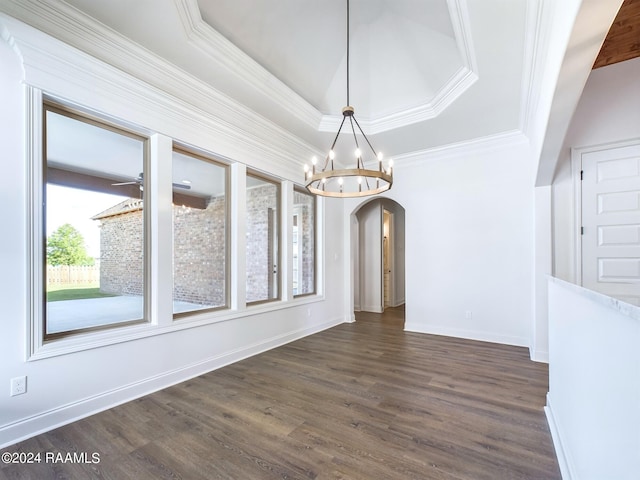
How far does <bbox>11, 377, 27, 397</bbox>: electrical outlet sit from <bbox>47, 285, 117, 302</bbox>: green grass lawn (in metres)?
0.59

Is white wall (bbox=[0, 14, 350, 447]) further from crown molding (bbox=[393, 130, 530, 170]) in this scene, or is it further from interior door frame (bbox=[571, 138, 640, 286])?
interior door frame (bbox=[571, 138, 640, 286])

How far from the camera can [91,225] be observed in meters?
2.81

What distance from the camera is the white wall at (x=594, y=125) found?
344cm

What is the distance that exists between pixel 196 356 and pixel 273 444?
1.65 m

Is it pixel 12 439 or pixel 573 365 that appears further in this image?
pixel 12 439

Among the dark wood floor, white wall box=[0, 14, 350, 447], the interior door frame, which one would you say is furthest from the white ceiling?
the dark wood floor

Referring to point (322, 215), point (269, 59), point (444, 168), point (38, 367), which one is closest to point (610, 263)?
point (444, 168)

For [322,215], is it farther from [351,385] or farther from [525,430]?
[525,430]

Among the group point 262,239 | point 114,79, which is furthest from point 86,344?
point 262,239

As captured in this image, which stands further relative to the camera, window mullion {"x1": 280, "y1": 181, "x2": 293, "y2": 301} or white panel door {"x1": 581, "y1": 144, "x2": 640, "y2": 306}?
window mullion {"x1": 280, "y1": 181, "x2": 293, "y2": 301}

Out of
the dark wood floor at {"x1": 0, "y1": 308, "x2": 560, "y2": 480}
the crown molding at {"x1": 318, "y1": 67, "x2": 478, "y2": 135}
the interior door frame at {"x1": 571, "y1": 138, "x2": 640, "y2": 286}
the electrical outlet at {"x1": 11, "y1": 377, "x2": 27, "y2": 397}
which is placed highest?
the crown molding at {"x1": 318, "y1": 67, "x2": 478, "y2": 135}

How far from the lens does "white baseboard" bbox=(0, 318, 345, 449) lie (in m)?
2.14

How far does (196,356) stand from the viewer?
11.0ft

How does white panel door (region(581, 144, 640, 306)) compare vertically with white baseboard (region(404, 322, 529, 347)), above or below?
above
